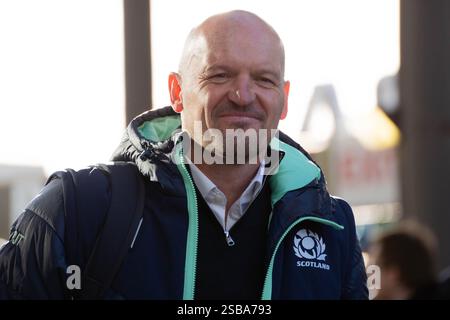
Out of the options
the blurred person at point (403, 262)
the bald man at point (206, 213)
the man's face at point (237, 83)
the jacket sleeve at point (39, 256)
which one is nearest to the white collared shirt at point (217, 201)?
the bald man at point (206, 213)

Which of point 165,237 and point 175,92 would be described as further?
point 175,92

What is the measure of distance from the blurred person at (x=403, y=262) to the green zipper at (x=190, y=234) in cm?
255

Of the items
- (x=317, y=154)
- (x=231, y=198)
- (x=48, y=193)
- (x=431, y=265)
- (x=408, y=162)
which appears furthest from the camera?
(x=317, y=154)

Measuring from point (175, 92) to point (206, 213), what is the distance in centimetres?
47

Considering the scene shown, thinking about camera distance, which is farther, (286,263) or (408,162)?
(408,162)

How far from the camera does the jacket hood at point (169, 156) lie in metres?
3.64

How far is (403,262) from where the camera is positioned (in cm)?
629

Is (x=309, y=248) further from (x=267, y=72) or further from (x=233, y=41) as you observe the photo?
(x=233, y=41)

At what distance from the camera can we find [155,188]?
11.9 ft

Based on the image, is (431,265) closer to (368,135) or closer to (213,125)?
(213,125)

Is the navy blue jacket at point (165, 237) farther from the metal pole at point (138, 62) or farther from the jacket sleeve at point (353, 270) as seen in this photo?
the metal pole at point (138, 62)

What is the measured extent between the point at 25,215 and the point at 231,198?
0.61 m

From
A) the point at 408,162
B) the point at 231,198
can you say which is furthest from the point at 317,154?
the point at 231,198

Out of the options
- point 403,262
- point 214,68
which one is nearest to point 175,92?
point 214,68
